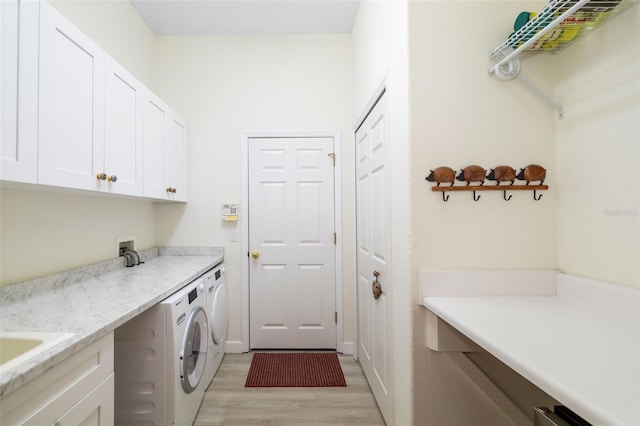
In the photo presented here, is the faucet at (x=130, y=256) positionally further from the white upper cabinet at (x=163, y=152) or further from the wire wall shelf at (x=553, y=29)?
the wire wall shelf at (x=553, y=29)

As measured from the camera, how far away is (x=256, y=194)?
270 centimetres

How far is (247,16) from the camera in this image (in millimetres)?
2465

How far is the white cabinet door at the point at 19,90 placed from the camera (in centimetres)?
100

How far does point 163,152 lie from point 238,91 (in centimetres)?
98

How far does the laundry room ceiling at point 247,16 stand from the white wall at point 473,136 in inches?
59.0

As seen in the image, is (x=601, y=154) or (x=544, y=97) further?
(x=544, y=97)

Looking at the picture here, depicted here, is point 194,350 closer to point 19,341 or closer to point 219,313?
point 219,313

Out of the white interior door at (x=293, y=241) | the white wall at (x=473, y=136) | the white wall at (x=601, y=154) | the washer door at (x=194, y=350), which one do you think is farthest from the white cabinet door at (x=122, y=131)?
the white wall at (x=601, y=154)

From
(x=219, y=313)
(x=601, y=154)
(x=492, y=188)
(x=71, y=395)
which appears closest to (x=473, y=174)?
(x=492, y=188)

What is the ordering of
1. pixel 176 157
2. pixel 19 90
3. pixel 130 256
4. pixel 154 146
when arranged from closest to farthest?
pixel 19 90 < pixel 154 146 < pixel 130 256 < pixel 176 157

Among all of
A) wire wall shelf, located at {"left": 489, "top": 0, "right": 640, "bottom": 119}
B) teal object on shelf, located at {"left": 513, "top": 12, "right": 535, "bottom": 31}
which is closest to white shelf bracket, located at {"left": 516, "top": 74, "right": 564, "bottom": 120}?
wire wall shelf, located at {"left": 489, "top": 0, "right": 640, "bottom": 119}

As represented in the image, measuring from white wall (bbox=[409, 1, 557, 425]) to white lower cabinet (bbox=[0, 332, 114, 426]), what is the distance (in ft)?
4.13

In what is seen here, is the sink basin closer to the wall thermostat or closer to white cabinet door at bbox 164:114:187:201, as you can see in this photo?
white cabinet door at bbox 164:114:187:201

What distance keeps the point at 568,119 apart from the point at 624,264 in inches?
24.4
